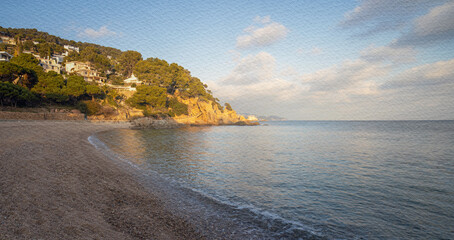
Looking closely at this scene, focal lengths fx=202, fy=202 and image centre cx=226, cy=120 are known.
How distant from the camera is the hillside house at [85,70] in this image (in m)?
70.8

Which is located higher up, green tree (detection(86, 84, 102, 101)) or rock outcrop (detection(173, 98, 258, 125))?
green tree (detection(86, 84, 102, 101))

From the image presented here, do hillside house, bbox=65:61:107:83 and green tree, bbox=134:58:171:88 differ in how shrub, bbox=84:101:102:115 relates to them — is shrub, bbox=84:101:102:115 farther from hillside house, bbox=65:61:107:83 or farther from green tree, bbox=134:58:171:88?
green tree, bbox=134:58:171:88

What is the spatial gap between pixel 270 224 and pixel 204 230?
6.71 ft

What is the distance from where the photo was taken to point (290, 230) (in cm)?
582

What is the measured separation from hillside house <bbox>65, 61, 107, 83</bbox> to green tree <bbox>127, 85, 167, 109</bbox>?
18.7 metres

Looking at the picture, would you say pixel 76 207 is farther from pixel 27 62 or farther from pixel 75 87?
pixel 27 62

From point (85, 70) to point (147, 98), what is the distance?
88.7 feet

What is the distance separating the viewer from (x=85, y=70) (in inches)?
2808

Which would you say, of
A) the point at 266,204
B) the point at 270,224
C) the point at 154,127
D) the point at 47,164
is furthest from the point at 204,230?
the point at 154,127

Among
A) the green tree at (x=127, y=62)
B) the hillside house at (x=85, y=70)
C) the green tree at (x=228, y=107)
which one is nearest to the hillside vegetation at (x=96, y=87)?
the green tree at (x=127, y=62)

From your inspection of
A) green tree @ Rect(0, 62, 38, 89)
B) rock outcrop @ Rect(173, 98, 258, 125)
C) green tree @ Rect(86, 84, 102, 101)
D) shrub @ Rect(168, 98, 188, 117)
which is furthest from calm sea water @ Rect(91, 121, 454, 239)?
rock outcrop @ Rect(173, 98, 258, 125)

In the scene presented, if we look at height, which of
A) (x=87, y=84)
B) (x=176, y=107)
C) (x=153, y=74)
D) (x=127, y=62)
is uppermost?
(x=127, y=62)

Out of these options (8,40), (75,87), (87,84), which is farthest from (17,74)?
(8,40)

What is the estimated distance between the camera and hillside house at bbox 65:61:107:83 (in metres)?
70.8
